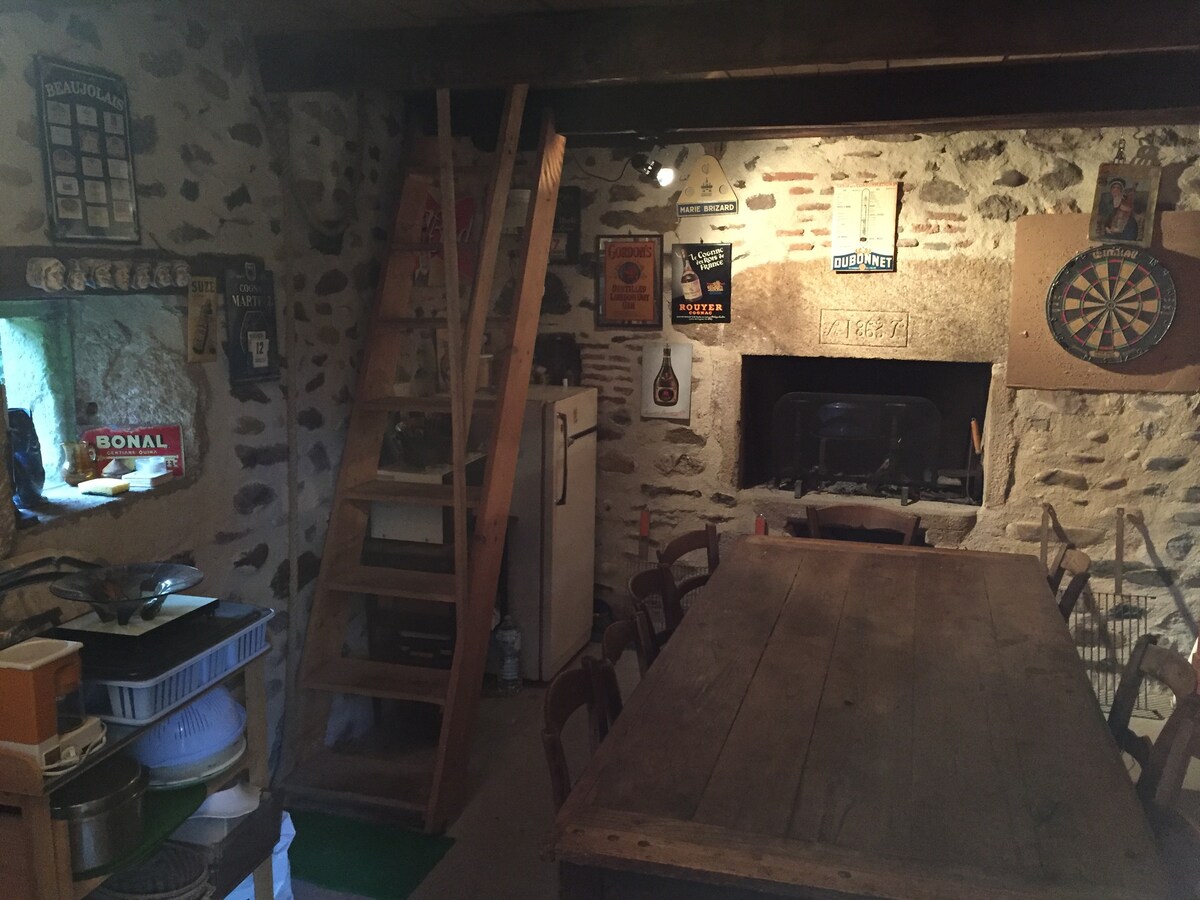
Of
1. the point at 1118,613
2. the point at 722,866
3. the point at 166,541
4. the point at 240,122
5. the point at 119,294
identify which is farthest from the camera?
the point at 1118,613

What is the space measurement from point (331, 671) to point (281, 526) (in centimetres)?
57

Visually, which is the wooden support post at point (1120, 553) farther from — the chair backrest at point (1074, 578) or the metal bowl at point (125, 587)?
the metal bowl at point (125, 587)

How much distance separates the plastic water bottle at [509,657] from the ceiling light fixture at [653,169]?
207cm

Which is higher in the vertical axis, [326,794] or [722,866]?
[722,866]

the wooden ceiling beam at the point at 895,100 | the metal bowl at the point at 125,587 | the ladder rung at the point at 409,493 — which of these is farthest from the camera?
the ladder rung at the point at 409,493

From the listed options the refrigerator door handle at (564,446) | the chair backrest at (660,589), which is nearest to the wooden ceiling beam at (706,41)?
the chair backrest at (660,589)

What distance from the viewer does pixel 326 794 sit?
3.32 metres

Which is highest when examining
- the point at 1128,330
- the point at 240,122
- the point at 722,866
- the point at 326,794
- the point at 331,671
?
the point at 240,122

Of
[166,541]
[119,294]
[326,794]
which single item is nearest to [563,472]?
[326,794]

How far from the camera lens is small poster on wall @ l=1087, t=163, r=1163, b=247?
3.83 meters

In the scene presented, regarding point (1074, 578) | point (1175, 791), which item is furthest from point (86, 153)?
point (1074, 578)

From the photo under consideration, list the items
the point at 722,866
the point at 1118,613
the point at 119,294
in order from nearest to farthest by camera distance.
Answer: the point at 722,866
the point at 119,294
the point at 1118,613

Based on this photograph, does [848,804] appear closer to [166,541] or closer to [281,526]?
[166,541]

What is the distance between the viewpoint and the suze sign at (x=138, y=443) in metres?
2.63
